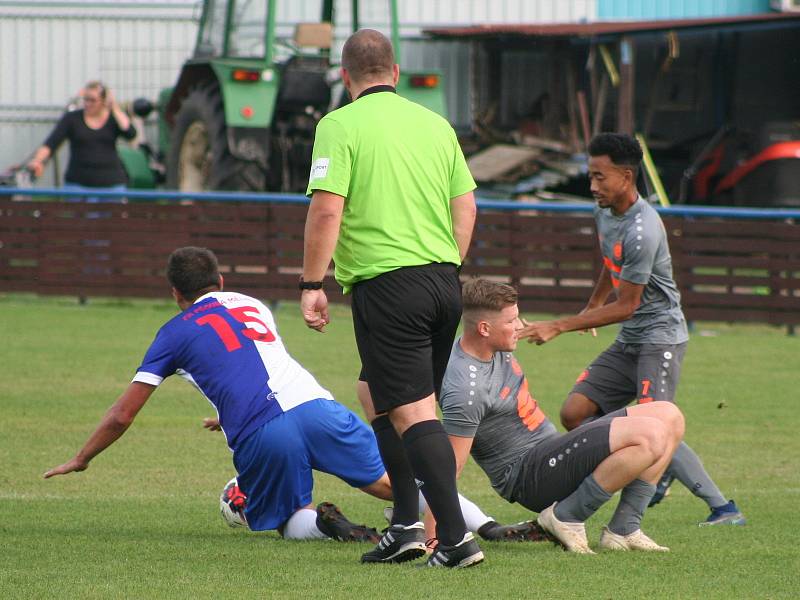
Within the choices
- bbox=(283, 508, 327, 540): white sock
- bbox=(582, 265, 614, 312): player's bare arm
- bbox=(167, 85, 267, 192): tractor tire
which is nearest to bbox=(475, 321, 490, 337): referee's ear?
bbox=(283, 508, 327, 540): white sock

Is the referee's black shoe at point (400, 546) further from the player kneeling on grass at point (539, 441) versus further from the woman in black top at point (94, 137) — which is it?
the woman in black top at point (94, 137)

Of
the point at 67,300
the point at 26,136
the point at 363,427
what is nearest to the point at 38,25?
the point at 26,136

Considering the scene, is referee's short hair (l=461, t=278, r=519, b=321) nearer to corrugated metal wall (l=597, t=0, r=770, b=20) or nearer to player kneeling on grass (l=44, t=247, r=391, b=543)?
player kneeling on grass (l=44, t=247, r=391, b=543)

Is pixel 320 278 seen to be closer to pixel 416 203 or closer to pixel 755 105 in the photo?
pixel 416 203

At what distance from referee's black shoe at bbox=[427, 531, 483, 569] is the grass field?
1.7 inches

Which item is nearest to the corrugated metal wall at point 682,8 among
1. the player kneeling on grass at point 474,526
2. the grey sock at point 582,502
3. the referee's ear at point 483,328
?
the player kneeling on grass at point 474,526

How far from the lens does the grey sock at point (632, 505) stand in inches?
225

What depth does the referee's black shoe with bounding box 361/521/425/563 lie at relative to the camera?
538 cm

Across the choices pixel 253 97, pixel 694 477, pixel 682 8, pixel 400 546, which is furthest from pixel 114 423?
pixel 682 8

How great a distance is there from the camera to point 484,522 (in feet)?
19.8

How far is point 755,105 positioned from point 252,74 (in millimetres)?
10824

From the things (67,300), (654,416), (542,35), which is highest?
(542,35)

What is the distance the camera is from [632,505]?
5.72 meters

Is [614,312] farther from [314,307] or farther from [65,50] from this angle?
[65,50]
